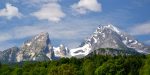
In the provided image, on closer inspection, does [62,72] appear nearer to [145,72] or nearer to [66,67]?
[66,67]

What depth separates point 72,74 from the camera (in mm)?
164750

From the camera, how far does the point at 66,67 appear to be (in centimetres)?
16525

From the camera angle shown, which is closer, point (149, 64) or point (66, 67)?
point (149, 64)

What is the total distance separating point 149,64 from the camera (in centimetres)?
14112

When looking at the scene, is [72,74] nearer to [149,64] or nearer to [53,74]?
[53,74]

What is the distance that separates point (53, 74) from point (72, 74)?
23.6 feet

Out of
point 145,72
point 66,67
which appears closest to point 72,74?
point 66,67

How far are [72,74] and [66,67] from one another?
138 inches

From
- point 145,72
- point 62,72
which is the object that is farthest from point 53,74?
point 145,72

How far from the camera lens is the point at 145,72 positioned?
142 meters

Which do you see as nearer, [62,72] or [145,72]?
[145,72]

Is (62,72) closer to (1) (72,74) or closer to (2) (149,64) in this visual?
(1) (72,74)

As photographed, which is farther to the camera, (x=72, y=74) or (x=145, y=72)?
(x=72, y=74)

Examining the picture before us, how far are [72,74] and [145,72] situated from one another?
33.2m
